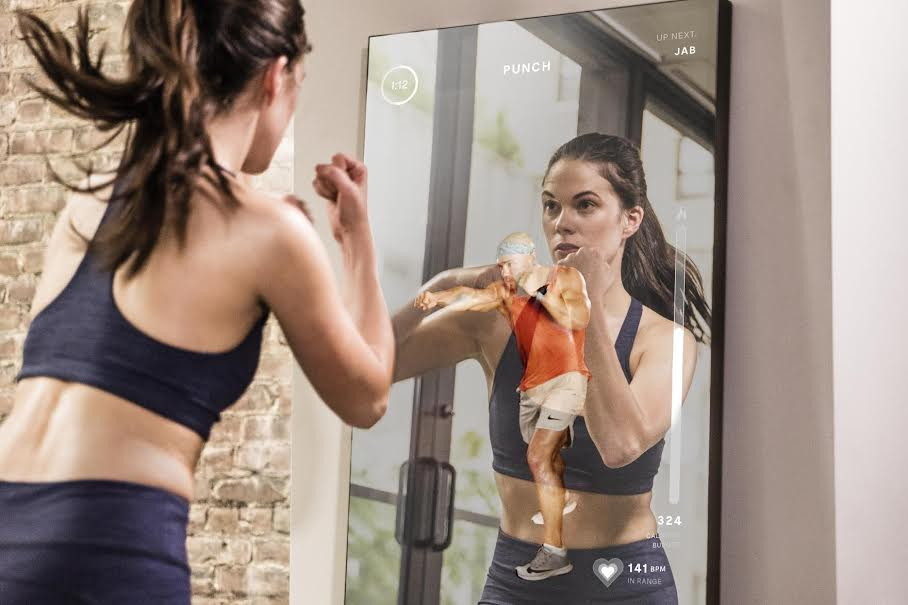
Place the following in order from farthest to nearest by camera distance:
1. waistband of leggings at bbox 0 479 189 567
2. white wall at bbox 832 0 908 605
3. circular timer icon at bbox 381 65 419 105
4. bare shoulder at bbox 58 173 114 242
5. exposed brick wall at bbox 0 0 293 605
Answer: exposed brick wall at bbox 0 0 293 605 → circular timer icon at bbox 381 65 419 105 → white wall at bbox 832 0 908 605 → bare shoulder at bbox 58 173 114 242 → waistband of leggings at bbox 0 479 189 567

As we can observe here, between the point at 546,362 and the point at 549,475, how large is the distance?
8.4 inches

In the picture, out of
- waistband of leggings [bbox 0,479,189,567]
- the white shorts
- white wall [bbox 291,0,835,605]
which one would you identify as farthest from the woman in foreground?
white wall [bbox 291,0,835,605]

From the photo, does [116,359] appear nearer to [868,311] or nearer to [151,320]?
[151,320]

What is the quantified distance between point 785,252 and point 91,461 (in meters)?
1.33

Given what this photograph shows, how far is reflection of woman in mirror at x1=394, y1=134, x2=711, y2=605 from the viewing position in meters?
1.98

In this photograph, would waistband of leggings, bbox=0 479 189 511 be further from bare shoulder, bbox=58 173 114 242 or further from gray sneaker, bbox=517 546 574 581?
gray sneaker, bbox=517 546 574 581

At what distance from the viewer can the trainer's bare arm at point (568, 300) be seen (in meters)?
2.05

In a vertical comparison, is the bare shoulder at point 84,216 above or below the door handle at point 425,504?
above

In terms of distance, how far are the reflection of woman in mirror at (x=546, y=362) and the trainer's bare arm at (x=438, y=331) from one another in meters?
0.05

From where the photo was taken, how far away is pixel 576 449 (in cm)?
202

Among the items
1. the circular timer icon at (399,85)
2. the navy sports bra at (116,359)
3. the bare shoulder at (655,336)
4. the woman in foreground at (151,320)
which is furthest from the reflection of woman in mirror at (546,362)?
the navy sports bra at (116,359)

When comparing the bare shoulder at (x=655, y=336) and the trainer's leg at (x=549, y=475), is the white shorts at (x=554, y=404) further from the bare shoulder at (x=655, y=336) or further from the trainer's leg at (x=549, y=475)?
the bare shoulder at (x=655, y=336)

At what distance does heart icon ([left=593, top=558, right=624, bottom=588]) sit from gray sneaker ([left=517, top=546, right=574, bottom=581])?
49 mm

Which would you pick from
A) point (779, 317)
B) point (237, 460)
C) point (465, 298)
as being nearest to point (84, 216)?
point (465, 298)
